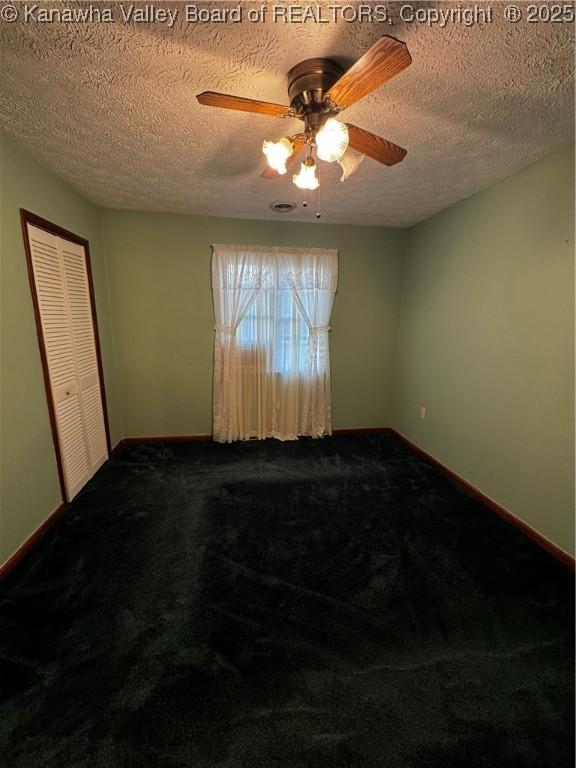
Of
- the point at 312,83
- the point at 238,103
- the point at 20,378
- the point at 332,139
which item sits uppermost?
the point at 312,83

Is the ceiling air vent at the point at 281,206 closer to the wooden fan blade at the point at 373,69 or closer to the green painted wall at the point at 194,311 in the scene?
the green painted wall at the point at 194,311

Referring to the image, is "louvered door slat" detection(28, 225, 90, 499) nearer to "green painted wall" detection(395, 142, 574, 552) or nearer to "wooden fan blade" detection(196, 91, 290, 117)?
"wooden fan blade" detection(196, 91, 290, 117)

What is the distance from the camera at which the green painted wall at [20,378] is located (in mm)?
1758

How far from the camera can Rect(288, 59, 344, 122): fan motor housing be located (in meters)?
1.21

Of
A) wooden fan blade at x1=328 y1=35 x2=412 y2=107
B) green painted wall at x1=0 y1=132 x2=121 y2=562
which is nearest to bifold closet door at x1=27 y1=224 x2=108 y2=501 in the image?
green painted wall at x1=0 y1=132 x2=121 y2=562

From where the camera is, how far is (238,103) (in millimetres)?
1146

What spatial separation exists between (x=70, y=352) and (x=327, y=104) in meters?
2.35

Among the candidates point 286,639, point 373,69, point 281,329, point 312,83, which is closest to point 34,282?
point 312,83

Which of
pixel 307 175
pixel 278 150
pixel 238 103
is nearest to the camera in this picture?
pixel 238 103

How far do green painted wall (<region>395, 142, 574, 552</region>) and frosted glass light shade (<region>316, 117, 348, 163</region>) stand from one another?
154 centimetres

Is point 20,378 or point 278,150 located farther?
point 20,378

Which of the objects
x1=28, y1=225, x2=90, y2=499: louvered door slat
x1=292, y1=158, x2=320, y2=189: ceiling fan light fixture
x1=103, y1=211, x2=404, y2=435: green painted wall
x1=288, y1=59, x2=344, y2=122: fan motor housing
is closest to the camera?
x1=288, y1=59, x2=344, y2=122: fan motor housing

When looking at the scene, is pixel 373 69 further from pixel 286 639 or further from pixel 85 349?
pixel 85 349

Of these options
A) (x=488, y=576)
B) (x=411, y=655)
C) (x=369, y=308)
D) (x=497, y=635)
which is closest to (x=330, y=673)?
(x=411, y=655)
